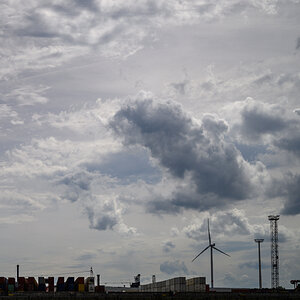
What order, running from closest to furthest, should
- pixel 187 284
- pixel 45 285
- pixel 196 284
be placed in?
1. pixel 45 285
2. pixel 196 284
3. pixel 187 284

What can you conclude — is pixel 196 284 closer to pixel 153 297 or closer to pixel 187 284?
pixel 187 284

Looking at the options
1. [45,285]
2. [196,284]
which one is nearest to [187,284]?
[196,284]

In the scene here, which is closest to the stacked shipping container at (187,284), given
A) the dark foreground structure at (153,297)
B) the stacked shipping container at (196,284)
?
the stacked shipping container at (196,284)

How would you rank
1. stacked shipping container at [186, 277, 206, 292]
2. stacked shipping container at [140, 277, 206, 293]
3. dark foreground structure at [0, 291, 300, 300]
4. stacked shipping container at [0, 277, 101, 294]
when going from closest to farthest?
dark foreground structure at [0, 291, 300, 300] < stacked shipping container at [0, 277, 101, 294] < stacked shipping container at [186, 277, 206, 292] < stacked shipping container at [140, 277, 206, 293]

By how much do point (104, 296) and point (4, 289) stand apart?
146 feet

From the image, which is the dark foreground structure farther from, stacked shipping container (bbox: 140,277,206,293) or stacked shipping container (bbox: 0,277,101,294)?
stacked shipping container (bbox: 140,277,206,293)

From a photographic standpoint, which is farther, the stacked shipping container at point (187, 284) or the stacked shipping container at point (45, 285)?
the stacked shipping container at point (187, 284)

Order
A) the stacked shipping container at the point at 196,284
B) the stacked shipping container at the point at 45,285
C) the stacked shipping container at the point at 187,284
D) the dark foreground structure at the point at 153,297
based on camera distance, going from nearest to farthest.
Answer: the dark foreground structure at the point at 153,297 < the stacked shipping container at the point at 45,285 < the stacked shipping container at the point at 196,284 < the stacked shipping container at the point at 187,284

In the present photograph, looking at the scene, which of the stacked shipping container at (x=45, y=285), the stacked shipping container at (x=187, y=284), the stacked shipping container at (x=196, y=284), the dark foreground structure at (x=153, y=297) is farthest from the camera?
the stacked shipping container at (x=187, y=284)

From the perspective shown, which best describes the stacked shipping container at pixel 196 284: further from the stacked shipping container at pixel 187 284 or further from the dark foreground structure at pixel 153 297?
the dark foreground structure at pixel 153 297

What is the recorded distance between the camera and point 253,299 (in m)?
139

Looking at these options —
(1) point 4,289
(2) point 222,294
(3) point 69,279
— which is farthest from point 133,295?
(1) point 4,289

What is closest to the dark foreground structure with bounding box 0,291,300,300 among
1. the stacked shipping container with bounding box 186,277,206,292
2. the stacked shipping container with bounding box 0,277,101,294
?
the stacked shipping container with bounding box 0,277,101,294

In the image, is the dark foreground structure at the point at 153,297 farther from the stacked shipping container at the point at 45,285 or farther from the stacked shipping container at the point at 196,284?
the stacked shipping container at the point at 196,284
